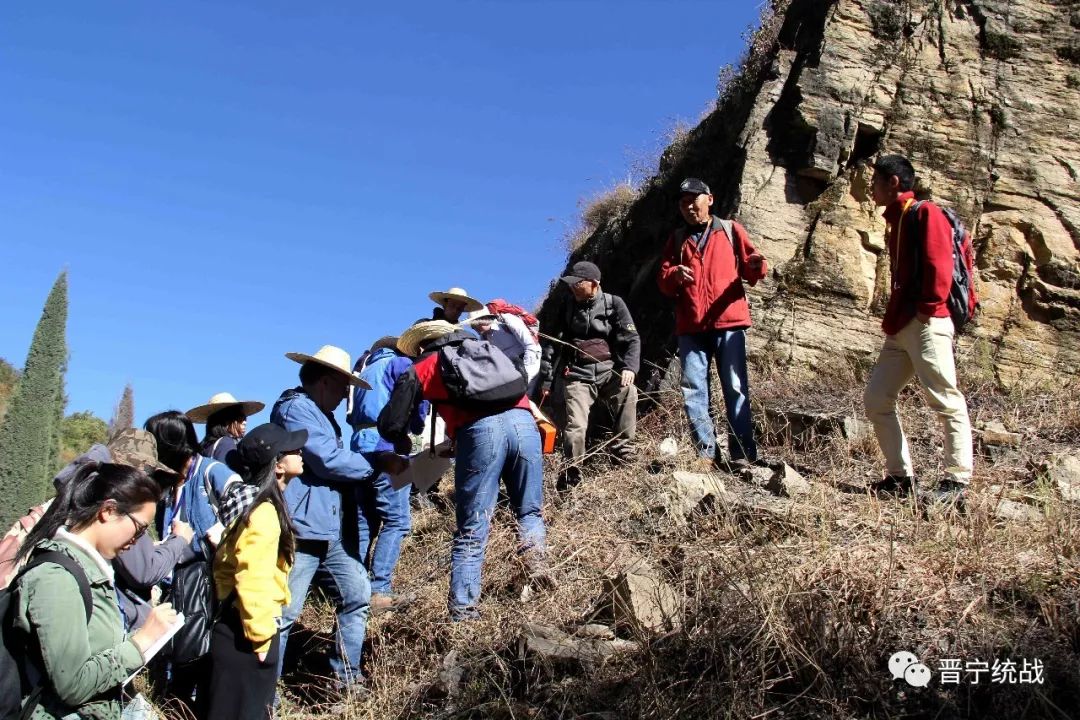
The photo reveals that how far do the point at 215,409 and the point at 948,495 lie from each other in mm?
4667

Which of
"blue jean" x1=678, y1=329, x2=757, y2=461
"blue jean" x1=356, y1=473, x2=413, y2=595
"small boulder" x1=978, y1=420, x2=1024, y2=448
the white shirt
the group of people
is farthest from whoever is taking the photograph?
"small boulder" x1=978, y1=420, x2=1024, y2=448

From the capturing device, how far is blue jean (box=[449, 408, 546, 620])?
4.69 metres

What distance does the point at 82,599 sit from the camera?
9.73 feet

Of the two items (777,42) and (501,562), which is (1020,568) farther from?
(777,42)

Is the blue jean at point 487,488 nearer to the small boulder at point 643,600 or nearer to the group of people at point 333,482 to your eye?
the group of people at point 333,482

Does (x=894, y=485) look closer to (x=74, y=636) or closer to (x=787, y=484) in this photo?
(x=787, y=484)

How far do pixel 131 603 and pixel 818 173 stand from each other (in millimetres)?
8233

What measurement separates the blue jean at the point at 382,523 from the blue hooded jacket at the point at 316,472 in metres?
0.70

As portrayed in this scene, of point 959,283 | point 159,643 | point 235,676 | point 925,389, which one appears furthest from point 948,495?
point 159,643

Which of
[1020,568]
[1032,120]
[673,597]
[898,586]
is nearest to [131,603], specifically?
[673,597]

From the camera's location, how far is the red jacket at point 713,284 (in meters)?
6.99

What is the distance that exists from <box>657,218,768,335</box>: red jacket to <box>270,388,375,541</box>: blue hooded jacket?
317cm

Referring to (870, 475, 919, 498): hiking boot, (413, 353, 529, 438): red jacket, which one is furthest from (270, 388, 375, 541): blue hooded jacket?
(870, 475, 919, 498): hiking boot

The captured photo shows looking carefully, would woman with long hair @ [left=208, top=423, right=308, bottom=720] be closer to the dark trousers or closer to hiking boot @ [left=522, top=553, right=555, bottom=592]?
the dark trousers
